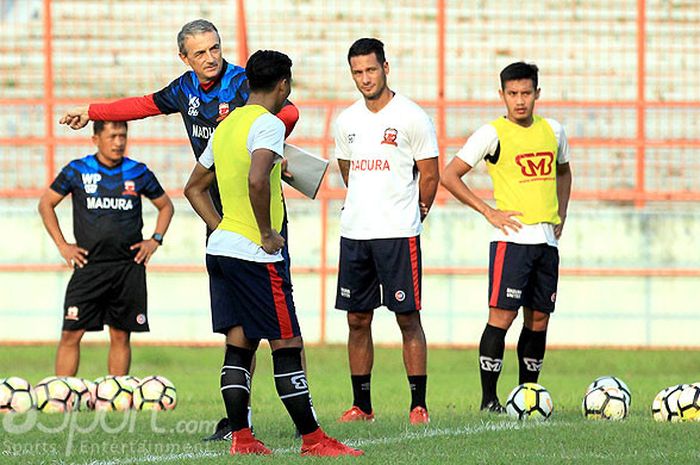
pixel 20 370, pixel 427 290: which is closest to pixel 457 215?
pixel 427 290

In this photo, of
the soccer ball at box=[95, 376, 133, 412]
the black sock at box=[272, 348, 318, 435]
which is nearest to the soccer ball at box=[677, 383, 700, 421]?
the black sock at box=[272, 348, 318, 435]

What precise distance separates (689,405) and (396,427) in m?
1.71

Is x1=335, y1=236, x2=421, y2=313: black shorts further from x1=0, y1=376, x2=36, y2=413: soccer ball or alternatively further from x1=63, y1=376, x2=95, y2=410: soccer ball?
x1=0, y1=376, x2=36, y2=413: soccer ball

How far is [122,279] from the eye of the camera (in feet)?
33.4

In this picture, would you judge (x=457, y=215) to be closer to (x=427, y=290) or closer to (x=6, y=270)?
(x=427, y=290)

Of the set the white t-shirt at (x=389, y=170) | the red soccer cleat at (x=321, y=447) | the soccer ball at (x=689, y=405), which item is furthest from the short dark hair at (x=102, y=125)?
the soccer ball at (x=689, y=405)

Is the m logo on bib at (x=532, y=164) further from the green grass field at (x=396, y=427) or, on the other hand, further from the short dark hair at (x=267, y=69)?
the short dark hair at (x=267, y=69)

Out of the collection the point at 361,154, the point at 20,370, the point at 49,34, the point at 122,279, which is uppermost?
the point at 49,34

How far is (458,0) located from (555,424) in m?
11.4

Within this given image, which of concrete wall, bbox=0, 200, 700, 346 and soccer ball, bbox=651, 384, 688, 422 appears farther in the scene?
concrete wall, bbox=0, 200, 700, 346

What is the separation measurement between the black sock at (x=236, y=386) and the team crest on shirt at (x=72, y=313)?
11.7ft

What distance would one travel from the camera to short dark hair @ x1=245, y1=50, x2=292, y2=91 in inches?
257

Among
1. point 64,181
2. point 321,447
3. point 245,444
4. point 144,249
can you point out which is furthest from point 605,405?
point 64,181

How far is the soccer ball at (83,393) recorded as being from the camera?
29.9 feet
